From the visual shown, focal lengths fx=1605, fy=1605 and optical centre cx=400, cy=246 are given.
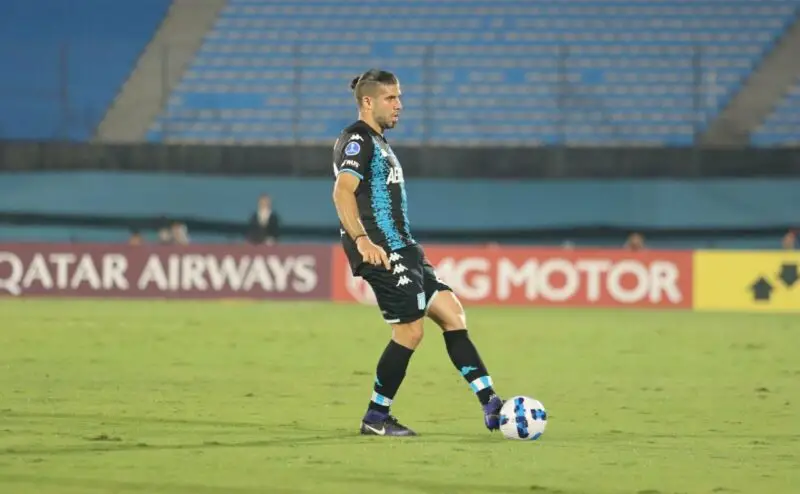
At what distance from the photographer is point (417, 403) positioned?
1126 cm

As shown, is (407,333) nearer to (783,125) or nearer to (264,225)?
(264,225)

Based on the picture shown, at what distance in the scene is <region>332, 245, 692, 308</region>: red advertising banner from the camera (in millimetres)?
25594

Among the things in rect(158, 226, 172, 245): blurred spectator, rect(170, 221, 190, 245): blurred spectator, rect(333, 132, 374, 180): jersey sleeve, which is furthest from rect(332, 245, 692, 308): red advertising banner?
rect(333, 132, 374, 180): jersey sleeve

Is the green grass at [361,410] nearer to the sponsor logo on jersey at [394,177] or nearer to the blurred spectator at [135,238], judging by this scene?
the sponsor logo on jersey at [394,177]

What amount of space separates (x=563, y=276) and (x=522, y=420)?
16.8 meters

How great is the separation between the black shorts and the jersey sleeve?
522 mm

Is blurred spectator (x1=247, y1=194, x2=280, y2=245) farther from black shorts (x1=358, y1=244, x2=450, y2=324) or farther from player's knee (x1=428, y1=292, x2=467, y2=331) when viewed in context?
black shorts (x1=358, y1=244, x2=450, y2=324)

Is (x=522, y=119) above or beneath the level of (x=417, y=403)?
above

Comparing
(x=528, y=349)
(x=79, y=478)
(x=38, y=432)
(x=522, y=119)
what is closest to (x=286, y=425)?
(x=38, y=432)

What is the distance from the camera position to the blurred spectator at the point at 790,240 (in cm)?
2608

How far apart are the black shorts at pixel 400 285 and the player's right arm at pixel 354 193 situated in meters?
0.09

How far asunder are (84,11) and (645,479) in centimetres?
2302

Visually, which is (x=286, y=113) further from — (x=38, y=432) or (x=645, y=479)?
(x=645, y=479)

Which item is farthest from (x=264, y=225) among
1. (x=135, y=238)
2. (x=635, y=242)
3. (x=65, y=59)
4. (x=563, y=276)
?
(x=635, y=242)
